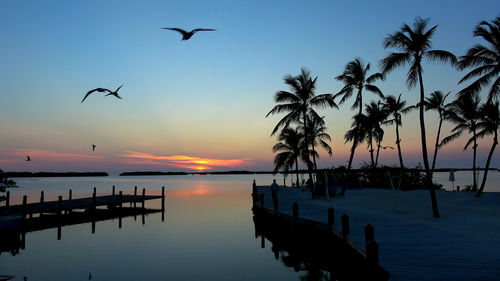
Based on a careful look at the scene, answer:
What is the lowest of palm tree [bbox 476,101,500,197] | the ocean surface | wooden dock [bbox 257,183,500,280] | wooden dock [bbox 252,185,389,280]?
the ocean surface

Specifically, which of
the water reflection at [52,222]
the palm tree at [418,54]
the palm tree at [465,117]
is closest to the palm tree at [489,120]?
the palm tree at [465,117]

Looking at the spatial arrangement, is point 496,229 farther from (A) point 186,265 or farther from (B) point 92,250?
(B) point 92,250

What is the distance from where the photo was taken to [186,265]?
1931 cm

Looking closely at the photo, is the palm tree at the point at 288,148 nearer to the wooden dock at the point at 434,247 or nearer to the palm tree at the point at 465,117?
the palm tree at the point at 465,117

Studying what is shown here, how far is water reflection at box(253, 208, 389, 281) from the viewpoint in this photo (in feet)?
47.2

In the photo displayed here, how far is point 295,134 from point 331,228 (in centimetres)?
4531

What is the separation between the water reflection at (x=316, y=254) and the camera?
1438 cm

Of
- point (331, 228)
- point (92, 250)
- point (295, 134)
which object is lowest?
point (92, 250)

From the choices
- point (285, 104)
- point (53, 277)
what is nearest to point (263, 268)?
point (53, 277)

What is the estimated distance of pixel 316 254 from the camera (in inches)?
791

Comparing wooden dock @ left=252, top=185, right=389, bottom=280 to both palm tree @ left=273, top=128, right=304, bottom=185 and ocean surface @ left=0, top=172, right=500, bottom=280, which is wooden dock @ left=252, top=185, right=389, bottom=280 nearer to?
ocean surface @ left=0, top=172, right=500, bottom=280

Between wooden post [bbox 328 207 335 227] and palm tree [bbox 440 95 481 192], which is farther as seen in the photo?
palm tree [bbox 440 95 481 192]

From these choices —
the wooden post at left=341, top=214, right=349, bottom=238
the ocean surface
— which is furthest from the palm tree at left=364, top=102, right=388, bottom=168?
the wooden post at left=341, top=214, right=349, bottom=238

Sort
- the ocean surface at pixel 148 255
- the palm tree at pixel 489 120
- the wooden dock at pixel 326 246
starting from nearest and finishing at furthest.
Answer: the wooden dock at pixel 326 246
the ocean surface at pixel 148 255
the palm tree at pixel 489 120
